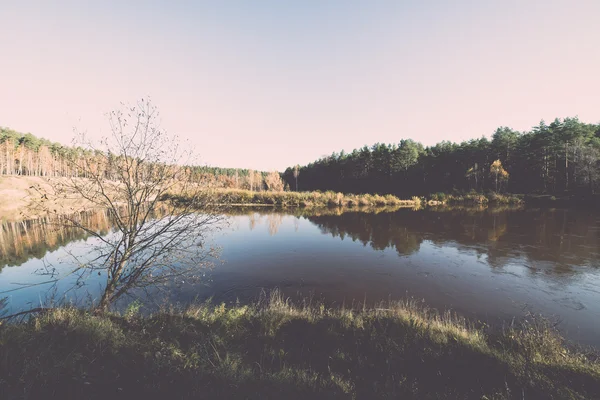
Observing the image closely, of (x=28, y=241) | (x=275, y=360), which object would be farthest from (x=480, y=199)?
(x=28, y=241)

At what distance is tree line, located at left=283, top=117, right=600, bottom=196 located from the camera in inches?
1745

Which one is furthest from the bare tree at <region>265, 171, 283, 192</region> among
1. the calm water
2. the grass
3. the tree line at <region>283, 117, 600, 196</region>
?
the grass

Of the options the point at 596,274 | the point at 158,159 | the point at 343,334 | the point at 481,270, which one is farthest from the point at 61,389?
the point at 596,274

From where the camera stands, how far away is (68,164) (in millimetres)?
5258

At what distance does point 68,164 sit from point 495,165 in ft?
207

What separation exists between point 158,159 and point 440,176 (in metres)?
68.5

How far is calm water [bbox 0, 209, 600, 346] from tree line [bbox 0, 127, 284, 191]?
2635 millimetres

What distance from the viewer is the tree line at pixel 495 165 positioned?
145 ft

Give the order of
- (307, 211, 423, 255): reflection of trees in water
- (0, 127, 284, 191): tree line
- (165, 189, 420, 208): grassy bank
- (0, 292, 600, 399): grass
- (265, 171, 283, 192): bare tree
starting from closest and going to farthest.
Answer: (0, 292, 600, 399): grass
(0, 127, 284, 191): tree line
(307, 211, 423, 255): reflection of trees in water
(165, 189, 420, 208): grassy bank
(265, 171, 283, 192): bare tree

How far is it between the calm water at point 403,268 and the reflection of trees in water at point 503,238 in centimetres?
7

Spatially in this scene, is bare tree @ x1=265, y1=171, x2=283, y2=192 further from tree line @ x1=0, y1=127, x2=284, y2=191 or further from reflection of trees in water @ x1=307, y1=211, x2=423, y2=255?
reflection of trees in water @ x1=307, y1=211, x2=423, y2=255

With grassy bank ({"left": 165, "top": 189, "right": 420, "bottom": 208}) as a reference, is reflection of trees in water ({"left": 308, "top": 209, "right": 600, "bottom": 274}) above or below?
below

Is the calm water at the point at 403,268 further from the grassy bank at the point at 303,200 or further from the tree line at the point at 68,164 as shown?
the grassy bank at the point at 303,200

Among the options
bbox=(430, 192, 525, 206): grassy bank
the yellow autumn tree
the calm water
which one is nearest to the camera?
the calm water
